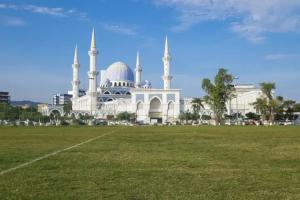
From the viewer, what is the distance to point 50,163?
10672mm

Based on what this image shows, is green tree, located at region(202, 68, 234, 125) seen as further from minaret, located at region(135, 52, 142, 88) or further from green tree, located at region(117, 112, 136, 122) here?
→ minaret, located at region(135, 52, 142, 88)

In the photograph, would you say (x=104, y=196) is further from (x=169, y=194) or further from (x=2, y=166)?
(x=2, y=166)

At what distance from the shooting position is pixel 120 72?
15175 centimetres

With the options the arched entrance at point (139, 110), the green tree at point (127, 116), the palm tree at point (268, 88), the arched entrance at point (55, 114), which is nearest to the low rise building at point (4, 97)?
the arched entrance at point (55, 114)

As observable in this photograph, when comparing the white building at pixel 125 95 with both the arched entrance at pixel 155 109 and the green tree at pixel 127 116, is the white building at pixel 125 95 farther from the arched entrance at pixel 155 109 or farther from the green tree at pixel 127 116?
the green tree at pixel 127 116

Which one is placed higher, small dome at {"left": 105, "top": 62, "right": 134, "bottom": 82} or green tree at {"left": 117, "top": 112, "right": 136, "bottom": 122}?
small dome at {"left": 105, "top": 62, "right": 134, "bottom": 82}

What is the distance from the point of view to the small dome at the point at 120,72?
5940 inches

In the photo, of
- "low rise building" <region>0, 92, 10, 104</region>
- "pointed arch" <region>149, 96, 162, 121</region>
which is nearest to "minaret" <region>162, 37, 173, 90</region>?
"pointed arch" <region>149, 96, 162, 121</region>

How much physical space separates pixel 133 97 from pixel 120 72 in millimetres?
32808

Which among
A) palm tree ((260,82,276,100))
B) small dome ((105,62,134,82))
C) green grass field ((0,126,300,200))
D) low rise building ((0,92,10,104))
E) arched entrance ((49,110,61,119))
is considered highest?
small dome ((105,62,134,82))

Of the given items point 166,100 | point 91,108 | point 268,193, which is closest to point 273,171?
point 268,193

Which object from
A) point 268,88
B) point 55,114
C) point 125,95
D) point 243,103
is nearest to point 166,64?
point 243,103

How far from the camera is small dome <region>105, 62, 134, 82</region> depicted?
150875 millimetres

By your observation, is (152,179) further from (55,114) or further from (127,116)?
(55,114)
